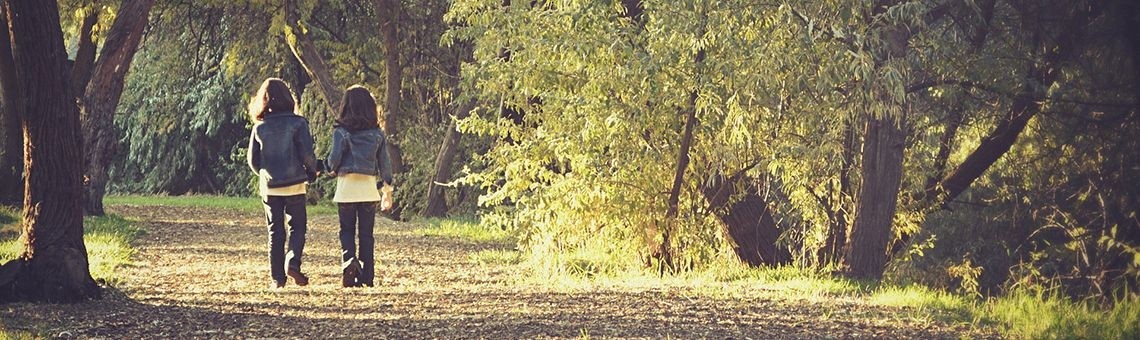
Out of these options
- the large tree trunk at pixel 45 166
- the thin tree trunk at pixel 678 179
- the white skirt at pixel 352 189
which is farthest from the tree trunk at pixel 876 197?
the large tree trunk at pixel 45 166

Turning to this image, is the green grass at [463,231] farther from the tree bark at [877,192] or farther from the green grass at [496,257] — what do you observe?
the tree bark at [877,192]

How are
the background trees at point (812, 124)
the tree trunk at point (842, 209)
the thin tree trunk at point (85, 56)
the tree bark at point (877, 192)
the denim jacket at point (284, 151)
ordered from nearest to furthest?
1. the denim jacket at point (284, 151)
2. the background trees at point (812, 124)
3. the tree bark at point (877, 192)
4. the tree trunk at point (842, 209)
5. the thin tree trunk at point (85, 56)

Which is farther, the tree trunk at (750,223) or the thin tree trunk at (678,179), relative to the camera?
the tree trunk at (750,223)

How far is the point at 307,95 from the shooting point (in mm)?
Answer: 26188

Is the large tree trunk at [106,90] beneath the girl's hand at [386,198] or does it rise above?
above

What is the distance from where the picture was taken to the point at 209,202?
93.7ft

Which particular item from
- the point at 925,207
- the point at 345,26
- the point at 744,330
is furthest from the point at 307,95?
the point at 744,330

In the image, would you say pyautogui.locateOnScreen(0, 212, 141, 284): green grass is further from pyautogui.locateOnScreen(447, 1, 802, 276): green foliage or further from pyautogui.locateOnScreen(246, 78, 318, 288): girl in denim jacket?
pyautogui.locateOnScreen(447, 1, 802, 276): green foliage

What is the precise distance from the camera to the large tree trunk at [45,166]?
966 cm

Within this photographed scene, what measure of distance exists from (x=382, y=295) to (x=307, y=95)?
52.2 ft

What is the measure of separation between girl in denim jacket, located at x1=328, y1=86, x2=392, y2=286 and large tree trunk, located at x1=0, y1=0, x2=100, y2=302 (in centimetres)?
190

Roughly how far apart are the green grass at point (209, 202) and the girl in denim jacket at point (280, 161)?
45.6ft

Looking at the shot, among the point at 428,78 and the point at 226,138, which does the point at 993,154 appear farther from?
the point at 226,138

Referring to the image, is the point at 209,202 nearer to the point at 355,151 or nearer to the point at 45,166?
the point at 355,151
